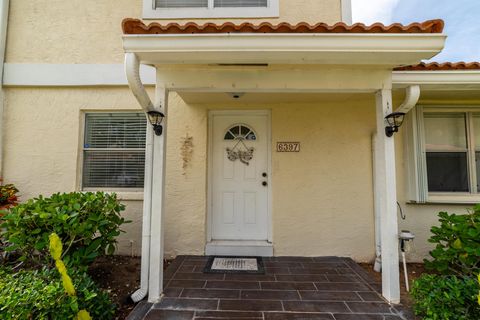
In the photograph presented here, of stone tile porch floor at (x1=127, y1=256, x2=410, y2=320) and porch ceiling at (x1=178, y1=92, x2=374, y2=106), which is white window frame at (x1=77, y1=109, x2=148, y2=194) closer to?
porch ceiling at (x1=178, y1=92, x2=374, y2=106)

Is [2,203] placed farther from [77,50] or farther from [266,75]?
[266,75]

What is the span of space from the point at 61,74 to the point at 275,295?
189 inches

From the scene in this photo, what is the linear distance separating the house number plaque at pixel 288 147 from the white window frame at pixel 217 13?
2.21 metres

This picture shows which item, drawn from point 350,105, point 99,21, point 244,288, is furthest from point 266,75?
point 99,21

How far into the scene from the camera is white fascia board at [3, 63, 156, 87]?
4.20 meters

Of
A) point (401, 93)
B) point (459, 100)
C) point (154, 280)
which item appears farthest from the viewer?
point (459, 100)

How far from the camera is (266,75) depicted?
2984mm

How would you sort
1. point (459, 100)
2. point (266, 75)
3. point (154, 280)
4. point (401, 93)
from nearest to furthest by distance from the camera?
1. point (154, 280)
2. point (266, 75)
3. point (401, 93)
4. point (459, 100)

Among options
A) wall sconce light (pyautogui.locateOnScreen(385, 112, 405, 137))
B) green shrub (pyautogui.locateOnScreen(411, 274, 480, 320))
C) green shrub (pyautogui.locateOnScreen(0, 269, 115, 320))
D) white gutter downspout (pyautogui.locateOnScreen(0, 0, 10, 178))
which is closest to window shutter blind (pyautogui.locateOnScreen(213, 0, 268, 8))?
wall sconce light (pyautogui.locateOnScreen(385, 112, 405, 137))

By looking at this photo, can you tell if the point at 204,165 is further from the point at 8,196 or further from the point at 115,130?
the point at 8,196

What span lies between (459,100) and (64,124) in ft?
21.8

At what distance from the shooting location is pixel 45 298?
205 cm

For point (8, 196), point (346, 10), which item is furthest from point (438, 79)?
point (8, 196)

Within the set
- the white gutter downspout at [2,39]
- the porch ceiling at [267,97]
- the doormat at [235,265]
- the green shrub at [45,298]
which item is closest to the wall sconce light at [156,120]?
the porch ceiling at [267,97]
